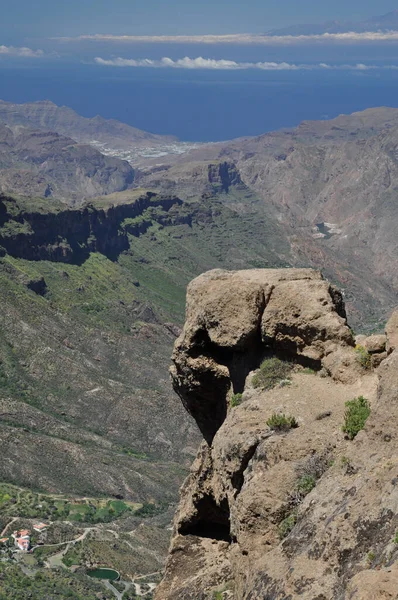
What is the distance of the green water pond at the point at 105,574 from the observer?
79.5 metres

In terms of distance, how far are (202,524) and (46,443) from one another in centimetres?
9093

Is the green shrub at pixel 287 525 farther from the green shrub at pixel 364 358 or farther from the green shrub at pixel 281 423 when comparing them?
the green shrub at pixel 364 358

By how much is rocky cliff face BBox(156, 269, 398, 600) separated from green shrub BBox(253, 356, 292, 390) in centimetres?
18

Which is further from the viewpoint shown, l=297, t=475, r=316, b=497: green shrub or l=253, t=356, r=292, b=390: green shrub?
l=253, t=356, r=292, b=390: green shrub

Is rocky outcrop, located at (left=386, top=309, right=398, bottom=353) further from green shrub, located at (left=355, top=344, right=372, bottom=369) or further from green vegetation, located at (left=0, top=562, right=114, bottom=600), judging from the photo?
green vegetation, located at (left=0, top=562, right=114, bottom=600)

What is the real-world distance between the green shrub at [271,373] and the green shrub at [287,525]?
19.2 feet

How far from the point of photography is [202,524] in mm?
26109

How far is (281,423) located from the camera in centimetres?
2106

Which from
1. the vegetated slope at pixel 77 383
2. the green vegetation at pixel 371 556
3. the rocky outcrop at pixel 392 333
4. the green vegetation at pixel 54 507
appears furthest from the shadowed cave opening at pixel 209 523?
the vegetated slope at pixel 77 383

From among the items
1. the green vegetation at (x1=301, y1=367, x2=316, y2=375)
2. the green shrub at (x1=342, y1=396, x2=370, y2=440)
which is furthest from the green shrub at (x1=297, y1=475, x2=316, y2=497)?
the green vegetation at (x1=301, y1=367, x2=316, y2=375)

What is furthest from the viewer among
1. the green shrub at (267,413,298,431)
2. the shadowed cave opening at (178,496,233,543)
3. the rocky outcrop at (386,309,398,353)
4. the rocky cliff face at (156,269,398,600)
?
the shadowed cave opening at (178,496,233,543)

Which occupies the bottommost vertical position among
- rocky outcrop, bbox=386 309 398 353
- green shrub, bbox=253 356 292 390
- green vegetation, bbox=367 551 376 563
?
green shrub, bbox=253 356 292 390

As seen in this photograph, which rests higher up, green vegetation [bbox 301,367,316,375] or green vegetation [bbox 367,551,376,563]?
green vegetation [bbox 367,551,376,563]

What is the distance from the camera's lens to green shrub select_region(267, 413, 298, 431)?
69.1ft
